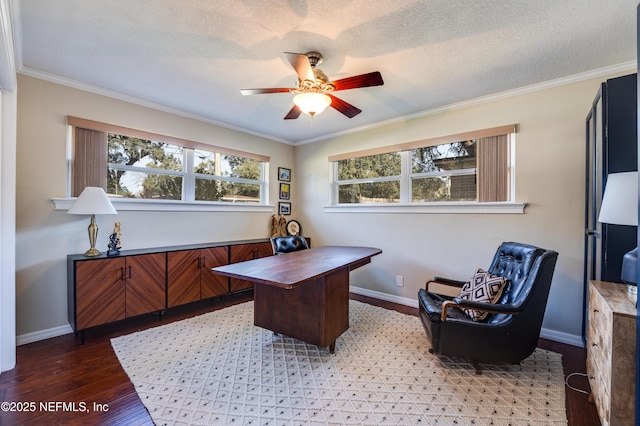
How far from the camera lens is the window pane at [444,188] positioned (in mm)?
3297

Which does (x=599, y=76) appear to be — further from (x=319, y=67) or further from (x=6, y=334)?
(x=6, y=334)

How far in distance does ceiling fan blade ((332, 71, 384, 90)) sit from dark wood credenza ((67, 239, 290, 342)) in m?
2.55

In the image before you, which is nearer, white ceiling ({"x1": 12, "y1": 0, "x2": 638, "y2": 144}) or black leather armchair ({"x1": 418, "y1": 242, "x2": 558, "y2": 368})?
white ceiling ({"x1": 12, "y1": 0, "x2": 638, "y2": 144})

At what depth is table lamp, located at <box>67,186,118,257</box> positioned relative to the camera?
260cm

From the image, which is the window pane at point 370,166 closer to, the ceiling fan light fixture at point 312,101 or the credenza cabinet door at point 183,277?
the ceiling fan light fixture at point 312,101

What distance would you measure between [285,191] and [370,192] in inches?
63.8

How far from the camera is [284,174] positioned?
5008 mm

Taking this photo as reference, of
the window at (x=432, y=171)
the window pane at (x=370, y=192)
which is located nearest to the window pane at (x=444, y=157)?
the window at (x=432, y=171)

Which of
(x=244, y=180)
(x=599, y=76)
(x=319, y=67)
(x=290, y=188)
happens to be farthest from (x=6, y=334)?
(x=599, y=76)

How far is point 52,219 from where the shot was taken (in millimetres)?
2711

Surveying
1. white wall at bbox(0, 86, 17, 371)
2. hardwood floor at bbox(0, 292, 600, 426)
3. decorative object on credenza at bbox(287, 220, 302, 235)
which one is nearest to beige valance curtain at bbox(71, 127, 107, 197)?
white wall at bbox(0, 86, 17, 371)

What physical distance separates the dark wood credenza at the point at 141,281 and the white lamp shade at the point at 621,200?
3.64 metres

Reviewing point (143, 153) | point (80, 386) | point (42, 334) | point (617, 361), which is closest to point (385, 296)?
point (617, 361)

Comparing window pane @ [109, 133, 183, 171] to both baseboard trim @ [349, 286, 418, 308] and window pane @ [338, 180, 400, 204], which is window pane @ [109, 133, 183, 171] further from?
baseboard trim @ [349, 286, 418, 308]
